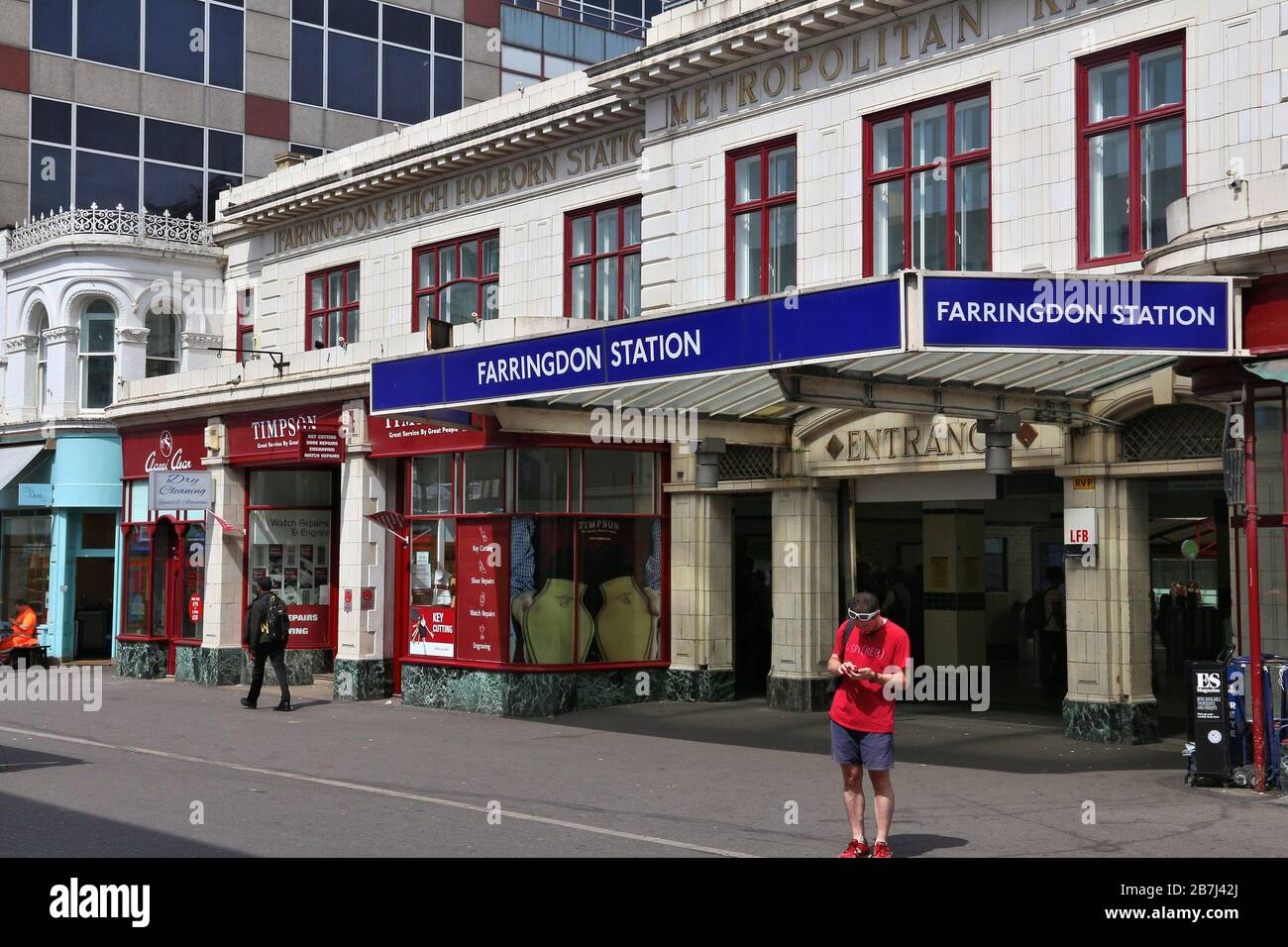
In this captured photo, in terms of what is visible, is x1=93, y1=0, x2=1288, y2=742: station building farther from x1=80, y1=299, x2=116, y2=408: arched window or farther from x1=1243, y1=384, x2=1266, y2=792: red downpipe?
x1=80, y1=299, x2=116, y2=408: arched window

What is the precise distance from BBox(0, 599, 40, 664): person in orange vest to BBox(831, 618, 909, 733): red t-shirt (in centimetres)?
1430

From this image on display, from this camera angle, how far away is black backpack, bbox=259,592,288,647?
20.0 meters

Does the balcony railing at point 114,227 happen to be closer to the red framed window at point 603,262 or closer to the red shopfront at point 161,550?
the red shopfront at point 161,550

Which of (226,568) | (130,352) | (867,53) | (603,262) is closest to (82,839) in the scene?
(867,53)

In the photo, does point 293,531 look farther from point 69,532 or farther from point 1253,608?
point 1253,608

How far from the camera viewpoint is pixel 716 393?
1600cm

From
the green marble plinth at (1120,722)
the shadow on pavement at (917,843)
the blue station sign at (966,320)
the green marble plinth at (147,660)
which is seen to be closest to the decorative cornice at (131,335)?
the green marble plinth at (147,660)

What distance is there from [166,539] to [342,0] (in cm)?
1622

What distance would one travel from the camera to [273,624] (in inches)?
790

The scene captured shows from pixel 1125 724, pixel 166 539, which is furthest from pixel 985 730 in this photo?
pixel 166 539

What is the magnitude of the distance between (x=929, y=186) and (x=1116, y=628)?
5367mm

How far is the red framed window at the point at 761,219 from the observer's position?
18375mm

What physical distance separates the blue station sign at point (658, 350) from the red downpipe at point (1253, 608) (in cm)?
346

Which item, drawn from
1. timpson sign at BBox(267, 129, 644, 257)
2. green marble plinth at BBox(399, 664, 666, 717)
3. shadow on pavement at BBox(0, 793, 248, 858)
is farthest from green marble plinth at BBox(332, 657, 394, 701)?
shadow on pavement at BBox(0, 793, 248, 858)
